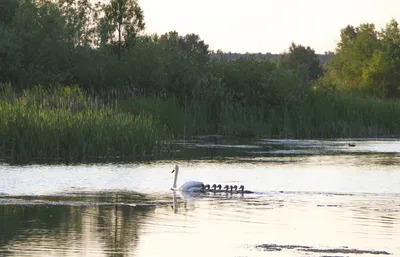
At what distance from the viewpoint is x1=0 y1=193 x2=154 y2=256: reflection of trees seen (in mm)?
15969

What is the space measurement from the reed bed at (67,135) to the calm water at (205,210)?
172 centimetres

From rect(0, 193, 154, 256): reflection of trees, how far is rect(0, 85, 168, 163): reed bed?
414 inches

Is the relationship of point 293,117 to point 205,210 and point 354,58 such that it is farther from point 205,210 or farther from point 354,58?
point 354,58

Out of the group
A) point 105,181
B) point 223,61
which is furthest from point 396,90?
point 105,181

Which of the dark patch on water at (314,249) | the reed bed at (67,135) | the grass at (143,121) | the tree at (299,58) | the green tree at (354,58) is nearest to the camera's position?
the dark patch on water at (314,249)

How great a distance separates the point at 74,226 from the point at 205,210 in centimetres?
378

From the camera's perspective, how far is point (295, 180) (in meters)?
28.5

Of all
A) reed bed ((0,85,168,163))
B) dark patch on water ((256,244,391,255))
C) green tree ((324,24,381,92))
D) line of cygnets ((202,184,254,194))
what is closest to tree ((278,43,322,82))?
green tree ((324,24,381,92))

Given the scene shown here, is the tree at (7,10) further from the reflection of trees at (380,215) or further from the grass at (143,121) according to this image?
the reflection of trees at (380,215)

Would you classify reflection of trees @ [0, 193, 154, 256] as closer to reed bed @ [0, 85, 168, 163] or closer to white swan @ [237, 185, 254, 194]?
white swan @ [237, 185, 254, 194]

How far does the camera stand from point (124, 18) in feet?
197

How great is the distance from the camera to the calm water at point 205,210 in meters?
16.2

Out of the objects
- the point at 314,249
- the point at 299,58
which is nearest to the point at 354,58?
the point at 299,58

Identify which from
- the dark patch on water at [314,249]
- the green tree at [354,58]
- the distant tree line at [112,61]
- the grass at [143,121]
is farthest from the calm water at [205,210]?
the green tree at [354,58]
